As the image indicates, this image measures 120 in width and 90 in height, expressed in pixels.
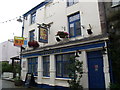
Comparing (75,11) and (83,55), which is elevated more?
(75,11)

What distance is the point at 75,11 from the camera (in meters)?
9.77

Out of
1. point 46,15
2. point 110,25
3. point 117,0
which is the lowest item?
point 110,25

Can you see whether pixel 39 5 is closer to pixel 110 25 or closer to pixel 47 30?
pixel 47 30

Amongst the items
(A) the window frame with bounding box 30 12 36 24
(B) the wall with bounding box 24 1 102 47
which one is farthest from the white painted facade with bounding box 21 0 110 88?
(A) the window frame with bounding box 30 12 36 24

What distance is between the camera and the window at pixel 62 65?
977 centimetres

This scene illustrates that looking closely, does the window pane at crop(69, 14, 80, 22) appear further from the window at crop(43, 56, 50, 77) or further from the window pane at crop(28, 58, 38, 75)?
the window pane at crop(28, 58, 38, 75)

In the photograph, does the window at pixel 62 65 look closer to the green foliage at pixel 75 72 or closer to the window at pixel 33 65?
the green foliage at pixel 75 72

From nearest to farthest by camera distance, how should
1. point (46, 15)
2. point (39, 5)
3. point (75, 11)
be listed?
1. point (75, 11)
2. point (46, 15)
3. point (39, 5)

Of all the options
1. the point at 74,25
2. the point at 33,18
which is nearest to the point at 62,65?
the point at 74,25

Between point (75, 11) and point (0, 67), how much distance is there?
1933 cm

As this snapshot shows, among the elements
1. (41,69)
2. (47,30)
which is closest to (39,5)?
(47,30)

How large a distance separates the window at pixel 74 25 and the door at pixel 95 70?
6.57ft

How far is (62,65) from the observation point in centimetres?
1013

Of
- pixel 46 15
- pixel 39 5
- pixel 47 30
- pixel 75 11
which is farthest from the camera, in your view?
pixel 39 5
